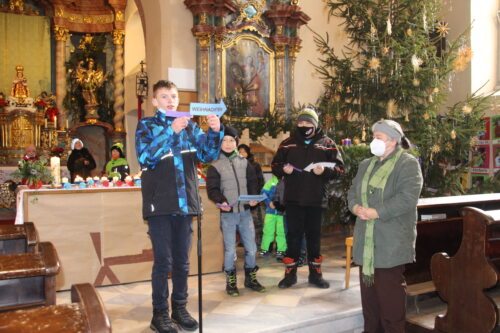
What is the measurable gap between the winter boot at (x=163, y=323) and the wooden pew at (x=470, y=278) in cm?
190

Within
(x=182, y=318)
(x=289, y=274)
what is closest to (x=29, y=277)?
(x=182, y=318)

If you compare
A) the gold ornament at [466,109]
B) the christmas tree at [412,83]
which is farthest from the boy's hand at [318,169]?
the gold ornament at [466,109]

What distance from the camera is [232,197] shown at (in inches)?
175

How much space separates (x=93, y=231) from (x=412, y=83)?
424 centimetres

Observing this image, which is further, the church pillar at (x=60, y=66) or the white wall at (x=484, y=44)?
the church pillar at (x=60, y=66)

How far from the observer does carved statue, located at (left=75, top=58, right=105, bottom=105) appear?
1311 centimetres

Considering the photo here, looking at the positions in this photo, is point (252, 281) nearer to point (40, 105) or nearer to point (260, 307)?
point (260, 307)

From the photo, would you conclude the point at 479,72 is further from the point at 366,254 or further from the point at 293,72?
the point at 366,254

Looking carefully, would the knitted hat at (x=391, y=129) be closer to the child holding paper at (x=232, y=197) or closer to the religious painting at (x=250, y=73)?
the child holding paper at (x=232, y=197)

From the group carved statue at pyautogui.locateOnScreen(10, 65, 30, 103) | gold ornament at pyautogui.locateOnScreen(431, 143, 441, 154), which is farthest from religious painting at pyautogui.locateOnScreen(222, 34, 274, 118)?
carved statue at pyautogui.locateOnScreen(10, 65, 30, 103)

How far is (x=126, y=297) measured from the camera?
172 inches

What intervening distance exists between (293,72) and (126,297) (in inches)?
269

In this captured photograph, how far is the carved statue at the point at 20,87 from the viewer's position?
1212 cm

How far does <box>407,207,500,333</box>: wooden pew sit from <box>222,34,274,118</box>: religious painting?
6.22 metres
